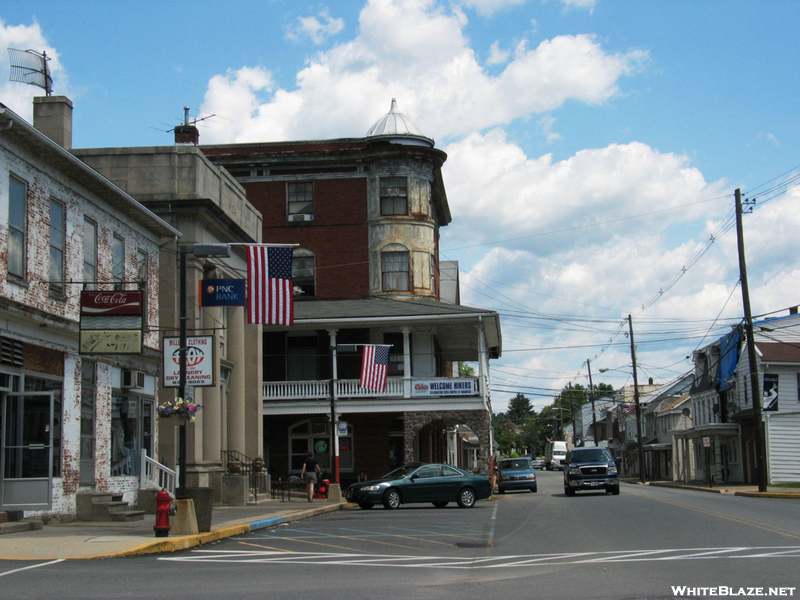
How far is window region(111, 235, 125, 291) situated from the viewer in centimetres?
2242

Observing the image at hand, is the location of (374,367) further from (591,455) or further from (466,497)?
(591,455)

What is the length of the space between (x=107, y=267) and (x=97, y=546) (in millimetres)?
9078

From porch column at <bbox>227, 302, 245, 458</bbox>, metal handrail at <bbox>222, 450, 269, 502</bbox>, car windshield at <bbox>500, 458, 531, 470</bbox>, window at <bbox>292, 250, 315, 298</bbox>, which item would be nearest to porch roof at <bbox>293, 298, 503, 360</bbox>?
window at <bbox>292, 250, 315, 298</bbox>

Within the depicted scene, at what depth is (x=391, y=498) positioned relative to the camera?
27.7 m

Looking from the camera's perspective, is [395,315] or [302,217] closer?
[395,315]

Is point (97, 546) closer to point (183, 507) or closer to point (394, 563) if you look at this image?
point (183, 507)

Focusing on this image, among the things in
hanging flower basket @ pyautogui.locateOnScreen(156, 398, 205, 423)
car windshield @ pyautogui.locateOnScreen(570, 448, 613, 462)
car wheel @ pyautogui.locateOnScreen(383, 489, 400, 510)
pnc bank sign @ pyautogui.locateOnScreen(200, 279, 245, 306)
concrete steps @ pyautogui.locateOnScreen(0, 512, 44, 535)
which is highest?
pnc bank sign @ pyautogui.locateOnScreen(200, 279, 245, 306)

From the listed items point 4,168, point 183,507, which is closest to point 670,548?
point 183,507

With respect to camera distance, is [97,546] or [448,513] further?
[448,513]

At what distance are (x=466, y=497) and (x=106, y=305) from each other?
13.7 meters

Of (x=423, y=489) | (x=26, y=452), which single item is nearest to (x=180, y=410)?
(x=26, y=452)

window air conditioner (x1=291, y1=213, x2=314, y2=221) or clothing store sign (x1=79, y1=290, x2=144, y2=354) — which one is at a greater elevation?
window air conditioner (x1=291, y1=213, x2=314, y2=221)

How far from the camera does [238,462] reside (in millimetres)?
28578

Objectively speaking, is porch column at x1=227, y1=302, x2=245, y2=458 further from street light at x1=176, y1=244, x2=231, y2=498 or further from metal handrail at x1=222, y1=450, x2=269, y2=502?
street light at x1=176, y1=244, x2=231, y2=498
